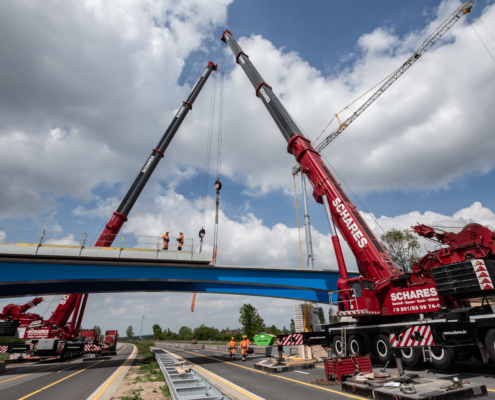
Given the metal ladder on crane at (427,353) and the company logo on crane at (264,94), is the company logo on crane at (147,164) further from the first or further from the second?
the metal ladder on crane at (427,353)

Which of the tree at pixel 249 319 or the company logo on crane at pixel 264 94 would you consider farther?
the tree at pixel 249 319

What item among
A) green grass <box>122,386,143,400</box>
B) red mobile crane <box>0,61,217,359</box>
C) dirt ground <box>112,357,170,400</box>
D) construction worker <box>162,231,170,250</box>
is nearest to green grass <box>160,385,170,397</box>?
dirt ground <box>112,357,170,400</box>

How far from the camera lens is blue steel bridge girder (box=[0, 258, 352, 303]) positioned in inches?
627

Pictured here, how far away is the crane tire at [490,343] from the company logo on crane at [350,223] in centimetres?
540

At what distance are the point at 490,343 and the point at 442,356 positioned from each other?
4.79 ft

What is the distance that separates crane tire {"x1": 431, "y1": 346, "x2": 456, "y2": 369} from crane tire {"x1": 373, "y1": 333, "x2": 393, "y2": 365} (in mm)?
1939

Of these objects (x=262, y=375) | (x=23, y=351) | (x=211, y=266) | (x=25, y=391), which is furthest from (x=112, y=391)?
(x=23, y=351)

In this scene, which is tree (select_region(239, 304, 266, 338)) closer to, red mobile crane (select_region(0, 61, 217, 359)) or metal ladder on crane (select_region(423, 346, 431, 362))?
red mobile crane (select_region(0, 61, 217, 359))

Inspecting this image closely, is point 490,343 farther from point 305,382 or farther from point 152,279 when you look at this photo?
point 152,279

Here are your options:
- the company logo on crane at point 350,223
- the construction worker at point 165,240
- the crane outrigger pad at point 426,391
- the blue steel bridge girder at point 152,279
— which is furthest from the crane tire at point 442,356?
the construction worker at point 165,240

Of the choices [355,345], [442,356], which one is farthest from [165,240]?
[442,356]

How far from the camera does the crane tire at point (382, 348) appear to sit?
1098 centimetres

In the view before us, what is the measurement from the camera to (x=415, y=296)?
35.5ft

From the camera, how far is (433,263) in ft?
35.5
